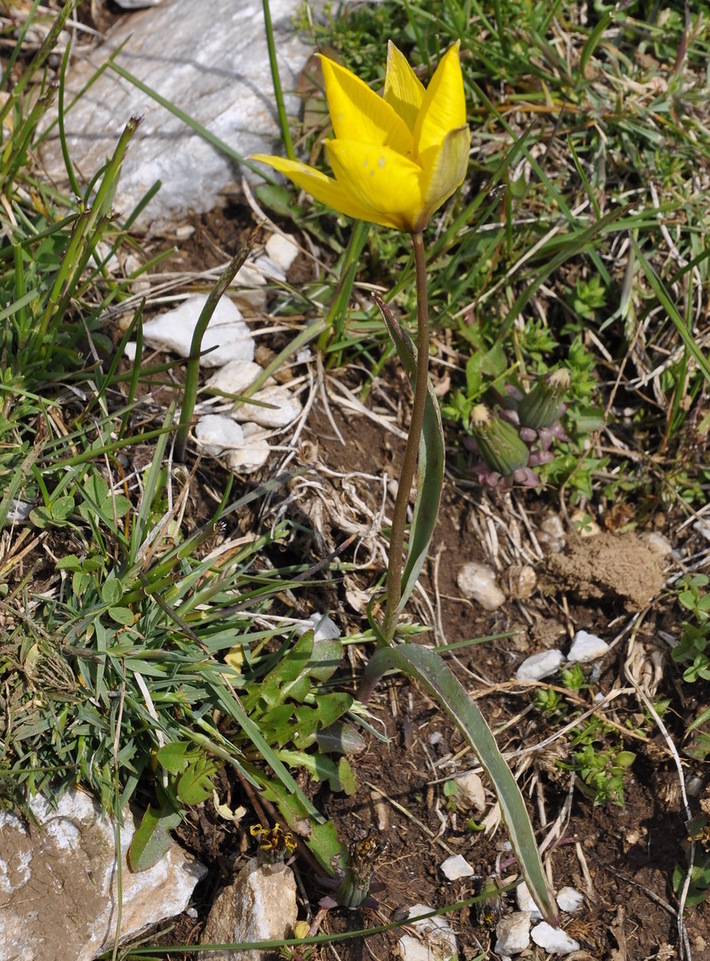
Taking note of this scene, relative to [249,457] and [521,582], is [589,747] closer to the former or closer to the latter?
[521,582]

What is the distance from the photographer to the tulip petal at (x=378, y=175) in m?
1.43

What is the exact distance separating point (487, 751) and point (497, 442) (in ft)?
3.37

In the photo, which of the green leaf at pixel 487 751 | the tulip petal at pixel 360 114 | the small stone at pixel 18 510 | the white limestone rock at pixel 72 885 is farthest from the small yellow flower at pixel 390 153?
the white limestone rock at pixel 72 885

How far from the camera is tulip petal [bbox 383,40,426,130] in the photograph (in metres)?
1.68

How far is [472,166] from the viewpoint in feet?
9.43

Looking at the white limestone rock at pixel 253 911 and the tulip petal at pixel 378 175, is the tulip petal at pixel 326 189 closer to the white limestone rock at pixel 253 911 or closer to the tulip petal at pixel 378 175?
the tulip petal at pixel 378 175

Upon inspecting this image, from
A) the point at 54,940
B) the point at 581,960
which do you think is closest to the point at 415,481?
the point at 581,960

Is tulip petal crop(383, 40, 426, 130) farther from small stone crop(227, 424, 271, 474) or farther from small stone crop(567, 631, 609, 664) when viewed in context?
small stone crop(567, 631, 609, 664)

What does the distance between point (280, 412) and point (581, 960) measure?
Answer: 5.31ft

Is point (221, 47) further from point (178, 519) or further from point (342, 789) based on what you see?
point (342, 789)

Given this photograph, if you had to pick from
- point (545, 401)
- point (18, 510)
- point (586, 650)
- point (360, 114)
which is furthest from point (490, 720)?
point (360, 114)

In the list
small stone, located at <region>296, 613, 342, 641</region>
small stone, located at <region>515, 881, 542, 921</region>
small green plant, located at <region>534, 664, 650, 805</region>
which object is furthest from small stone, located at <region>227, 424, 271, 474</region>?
small stone, located at <region>515, 881, 542, 921</region>

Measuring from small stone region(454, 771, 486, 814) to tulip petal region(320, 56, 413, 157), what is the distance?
154 cm

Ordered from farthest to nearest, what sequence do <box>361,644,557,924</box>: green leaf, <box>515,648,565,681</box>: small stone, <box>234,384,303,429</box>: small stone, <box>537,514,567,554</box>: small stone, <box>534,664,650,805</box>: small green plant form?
<box>537,514,567,554</box>: small stone
<box>234,384,303,429</box>: small stone
<box>515,648,565,681</box>: small stone
<box>534,664,650,805</box>: small green plant
<box>361,644,557,924</box>: green leaf
